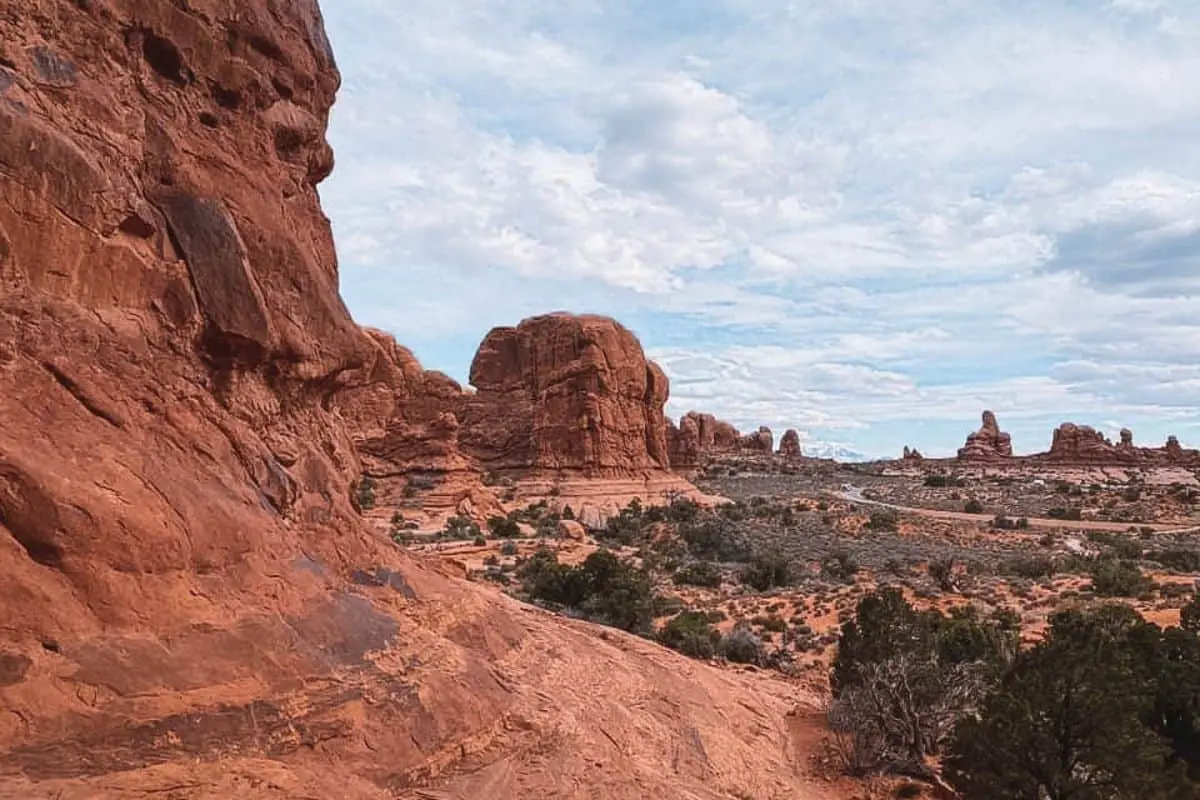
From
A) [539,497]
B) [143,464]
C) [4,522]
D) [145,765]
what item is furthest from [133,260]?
[539,497]

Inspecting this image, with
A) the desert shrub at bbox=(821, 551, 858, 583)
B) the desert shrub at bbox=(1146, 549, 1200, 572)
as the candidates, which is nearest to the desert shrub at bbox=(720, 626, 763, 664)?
the desert shrub at bbox=(821, 551, 858, 583)

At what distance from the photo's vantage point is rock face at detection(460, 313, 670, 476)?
182 ft

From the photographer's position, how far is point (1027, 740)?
10078mm

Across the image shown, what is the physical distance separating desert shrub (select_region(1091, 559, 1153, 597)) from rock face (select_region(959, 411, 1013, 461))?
92.4 meters

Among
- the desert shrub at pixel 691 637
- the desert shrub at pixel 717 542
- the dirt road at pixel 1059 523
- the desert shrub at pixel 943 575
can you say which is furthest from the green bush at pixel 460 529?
the dirt road at pixel 1059 523

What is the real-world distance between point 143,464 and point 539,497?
4515 cm

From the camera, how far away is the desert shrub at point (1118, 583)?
90.8 feet

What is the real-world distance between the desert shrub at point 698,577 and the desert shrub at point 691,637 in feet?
26.0

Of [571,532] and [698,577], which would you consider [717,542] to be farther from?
[698,577]

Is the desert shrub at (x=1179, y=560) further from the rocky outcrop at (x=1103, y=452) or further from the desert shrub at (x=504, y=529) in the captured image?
the rocky outcrop at (x=1103, y=452)

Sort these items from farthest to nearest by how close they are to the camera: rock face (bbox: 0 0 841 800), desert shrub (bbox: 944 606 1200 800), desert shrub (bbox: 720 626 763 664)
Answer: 1. desert shrub (bbox: 720 626 763 664)
2. desert shrub (bbox: 944 606 1200 800)
3. rock face (bbox: 0 0 841 800)

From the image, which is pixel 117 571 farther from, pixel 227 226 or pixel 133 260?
pixel 227 226

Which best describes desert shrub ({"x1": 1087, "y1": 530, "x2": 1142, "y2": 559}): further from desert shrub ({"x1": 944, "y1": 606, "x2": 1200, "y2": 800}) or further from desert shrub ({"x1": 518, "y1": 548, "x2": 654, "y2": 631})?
desert shrub ({"x1": 944, "y1": 606, "x2": 1200, "y2": 800})

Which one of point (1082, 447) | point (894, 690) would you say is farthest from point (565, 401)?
point (1082, 447)
